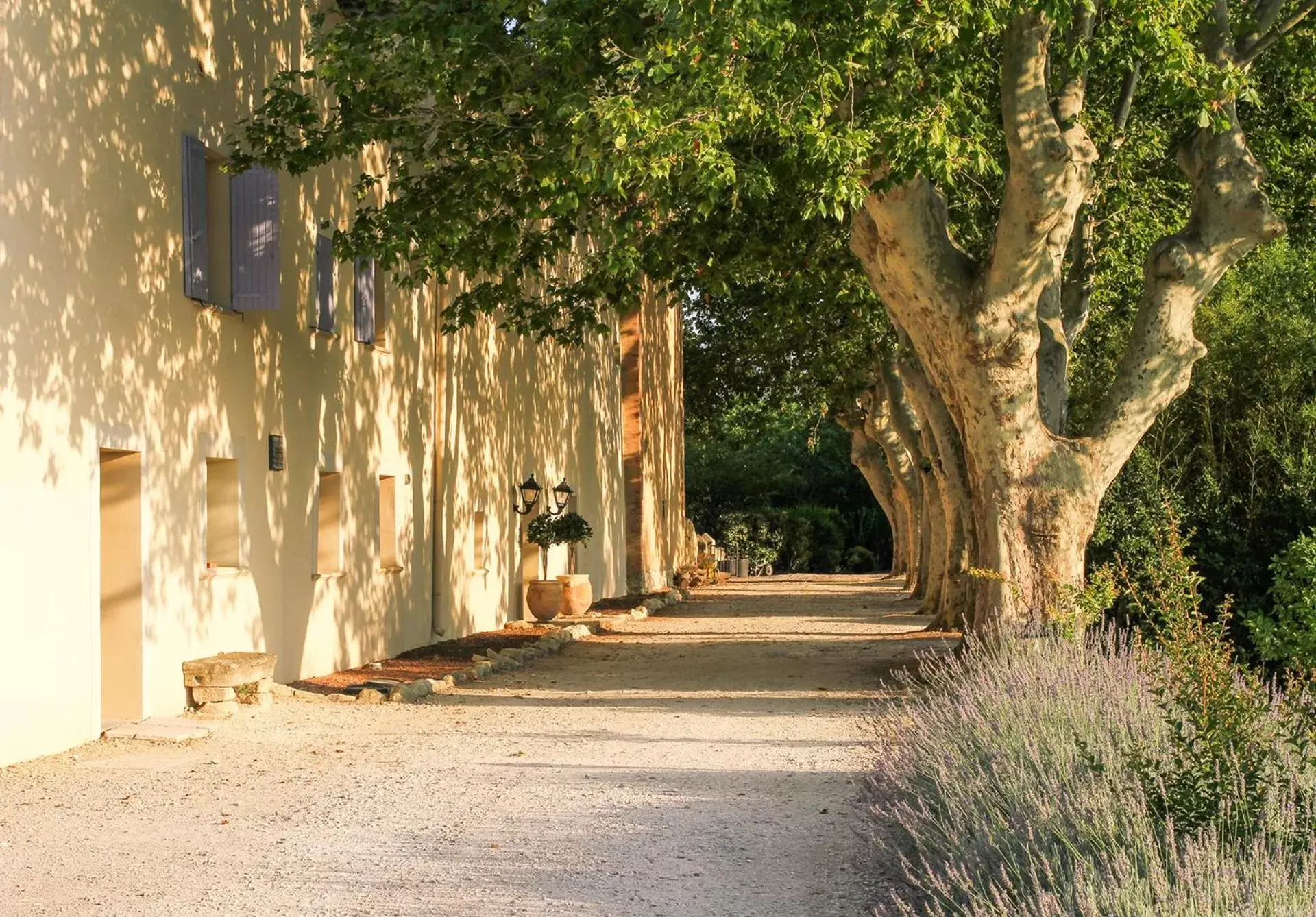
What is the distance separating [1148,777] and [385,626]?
→ 43.8 ft

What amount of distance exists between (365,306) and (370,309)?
12 centimetres

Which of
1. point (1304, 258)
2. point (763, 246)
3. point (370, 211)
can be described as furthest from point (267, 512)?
point (1304, 258)

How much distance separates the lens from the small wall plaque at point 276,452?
15.0 meters

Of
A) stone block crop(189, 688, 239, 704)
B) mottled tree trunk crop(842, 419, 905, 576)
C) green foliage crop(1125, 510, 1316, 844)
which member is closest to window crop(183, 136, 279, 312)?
stone block crop(189, 688, 239, 704)

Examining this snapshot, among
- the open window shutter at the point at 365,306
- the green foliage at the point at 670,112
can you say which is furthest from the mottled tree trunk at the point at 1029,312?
the open window shutter at the point at 365,306

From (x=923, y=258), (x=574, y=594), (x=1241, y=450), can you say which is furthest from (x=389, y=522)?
(x=1241, y=450)

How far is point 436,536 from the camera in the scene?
20156 mm

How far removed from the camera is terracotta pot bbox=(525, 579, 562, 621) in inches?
968

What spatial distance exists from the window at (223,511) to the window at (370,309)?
3.40 meters

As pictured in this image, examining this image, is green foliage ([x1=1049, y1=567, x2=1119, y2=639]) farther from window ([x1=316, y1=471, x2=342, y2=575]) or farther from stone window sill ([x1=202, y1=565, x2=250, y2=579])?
window ([x1=316, y1=471, x2=342, y2=575])

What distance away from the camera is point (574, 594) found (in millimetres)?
25219

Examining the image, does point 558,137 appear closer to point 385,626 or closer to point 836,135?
point 836,135

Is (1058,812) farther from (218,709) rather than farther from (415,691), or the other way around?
(415,691)

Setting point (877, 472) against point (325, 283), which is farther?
→ point (877, 472)
